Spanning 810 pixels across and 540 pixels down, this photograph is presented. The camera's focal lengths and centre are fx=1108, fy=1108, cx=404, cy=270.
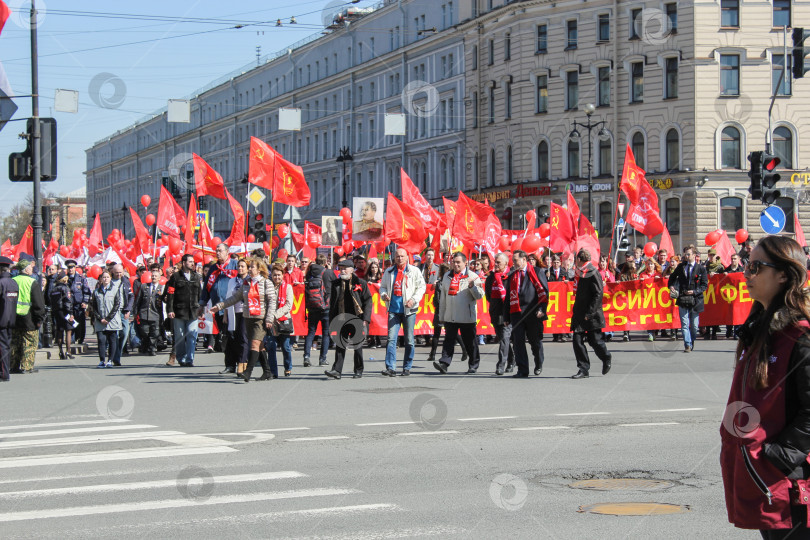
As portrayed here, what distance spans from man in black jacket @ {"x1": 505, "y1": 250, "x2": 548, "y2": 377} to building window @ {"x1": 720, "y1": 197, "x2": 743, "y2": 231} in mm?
39462

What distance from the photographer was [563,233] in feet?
97.8

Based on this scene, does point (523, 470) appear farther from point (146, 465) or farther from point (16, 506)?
point (16, 506)

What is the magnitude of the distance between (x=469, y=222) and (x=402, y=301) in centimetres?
1348

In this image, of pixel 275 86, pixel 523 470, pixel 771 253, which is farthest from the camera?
pixel 275 86

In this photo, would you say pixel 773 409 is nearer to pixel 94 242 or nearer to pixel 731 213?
pixel 94 242

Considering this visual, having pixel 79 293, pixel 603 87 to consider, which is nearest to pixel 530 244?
pixel 79 293

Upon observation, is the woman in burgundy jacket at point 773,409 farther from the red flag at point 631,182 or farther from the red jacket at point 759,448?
the red flag at point 631,182

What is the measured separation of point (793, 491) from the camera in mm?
3957

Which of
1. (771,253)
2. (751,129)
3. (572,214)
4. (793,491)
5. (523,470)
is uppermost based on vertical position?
(751,129)

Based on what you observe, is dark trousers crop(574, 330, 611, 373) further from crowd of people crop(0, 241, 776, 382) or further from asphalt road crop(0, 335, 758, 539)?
asphalt road crop(0, 335, 758, 539)

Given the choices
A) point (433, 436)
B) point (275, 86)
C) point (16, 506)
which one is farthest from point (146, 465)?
point (275, 86)

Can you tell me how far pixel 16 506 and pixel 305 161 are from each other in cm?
8146

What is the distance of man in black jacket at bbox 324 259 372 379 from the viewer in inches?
628

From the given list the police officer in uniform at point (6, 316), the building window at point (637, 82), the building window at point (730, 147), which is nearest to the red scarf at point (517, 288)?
Result: the police officer in uniform at point (6, 316)
